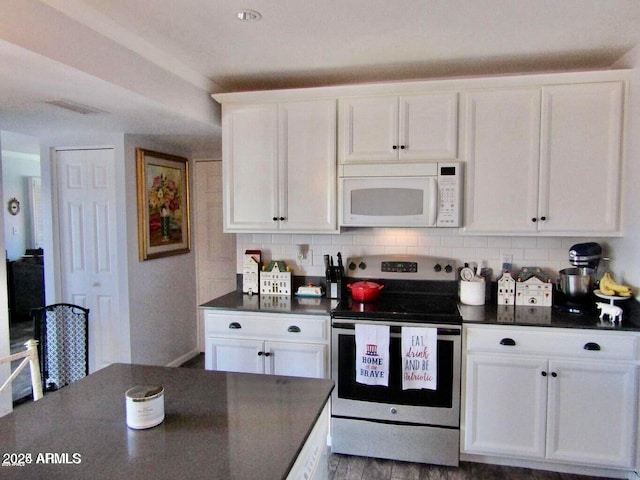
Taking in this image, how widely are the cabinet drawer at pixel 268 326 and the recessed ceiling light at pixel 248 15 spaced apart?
170cm

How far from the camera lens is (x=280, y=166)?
3039 millimetres

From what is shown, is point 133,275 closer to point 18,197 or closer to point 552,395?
point 552,395

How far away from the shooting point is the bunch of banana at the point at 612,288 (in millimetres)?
2506

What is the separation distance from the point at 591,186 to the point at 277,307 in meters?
2.10

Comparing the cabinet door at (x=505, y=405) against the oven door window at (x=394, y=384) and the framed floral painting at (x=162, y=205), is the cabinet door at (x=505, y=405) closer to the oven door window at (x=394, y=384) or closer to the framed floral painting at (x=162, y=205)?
the oven door window at (x=394, y=384)

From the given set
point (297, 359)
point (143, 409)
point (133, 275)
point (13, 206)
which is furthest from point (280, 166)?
point (13, 206)

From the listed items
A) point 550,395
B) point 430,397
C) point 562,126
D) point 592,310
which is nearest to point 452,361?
point 430,397

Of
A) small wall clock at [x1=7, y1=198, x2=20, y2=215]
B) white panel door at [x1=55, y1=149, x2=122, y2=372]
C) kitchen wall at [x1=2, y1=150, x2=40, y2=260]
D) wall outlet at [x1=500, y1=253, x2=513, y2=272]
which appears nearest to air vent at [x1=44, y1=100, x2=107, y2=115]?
white panel door at [x1=55, y1=149, x2=122, y2=372]

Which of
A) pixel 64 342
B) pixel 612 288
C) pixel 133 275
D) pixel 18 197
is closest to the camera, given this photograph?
pixel 612 288

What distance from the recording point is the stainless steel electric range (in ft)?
8.39

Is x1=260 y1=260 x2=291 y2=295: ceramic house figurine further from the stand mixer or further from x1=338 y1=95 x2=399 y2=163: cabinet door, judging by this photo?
the stand mixer

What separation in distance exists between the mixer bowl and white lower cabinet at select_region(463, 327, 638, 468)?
0.36 meters

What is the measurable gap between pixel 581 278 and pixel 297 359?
6.01 feet

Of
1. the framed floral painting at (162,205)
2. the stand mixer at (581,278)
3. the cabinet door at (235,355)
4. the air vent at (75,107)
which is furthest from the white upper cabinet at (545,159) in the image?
the framed floral painting at (162,205)
